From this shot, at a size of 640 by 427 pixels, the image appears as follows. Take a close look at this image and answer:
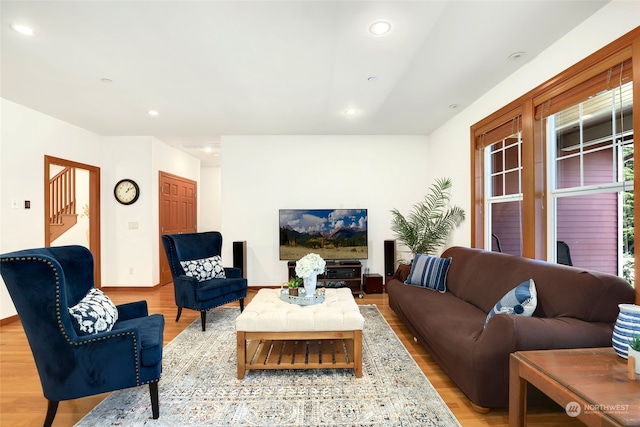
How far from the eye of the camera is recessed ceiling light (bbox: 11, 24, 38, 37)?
6.98ft

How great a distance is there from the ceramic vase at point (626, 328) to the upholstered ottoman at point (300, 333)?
1398 millimetres

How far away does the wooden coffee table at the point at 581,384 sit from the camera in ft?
3.87

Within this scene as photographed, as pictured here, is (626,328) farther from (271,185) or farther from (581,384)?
(271,185)

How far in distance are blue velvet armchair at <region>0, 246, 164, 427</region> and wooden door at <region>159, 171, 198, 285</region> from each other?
3720 mm

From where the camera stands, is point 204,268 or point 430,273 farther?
point 204,268

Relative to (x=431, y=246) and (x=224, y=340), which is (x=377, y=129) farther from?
(x=224, y=340)

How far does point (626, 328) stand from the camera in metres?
1.53

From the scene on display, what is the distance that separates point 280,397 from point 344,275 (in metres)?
2.71

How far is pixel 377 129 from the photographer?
15.7 feet

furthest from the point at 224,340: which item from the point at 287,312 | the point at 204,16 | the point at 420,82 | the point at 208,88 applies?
the point at 420,82

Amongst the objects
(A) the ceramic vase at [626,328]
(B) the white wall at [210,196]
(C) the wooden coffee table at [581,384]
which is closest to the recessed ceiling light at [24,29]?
(C) the wooden coffee table at [581,384]

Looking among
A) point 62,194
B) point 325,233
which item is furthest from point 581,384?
point 62,194

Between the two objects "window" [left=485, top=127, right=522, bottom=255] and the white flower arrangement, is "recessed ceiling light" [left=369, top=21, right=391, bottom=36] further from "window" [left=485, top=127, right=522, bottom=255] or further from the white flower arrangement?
the white flower arrangement

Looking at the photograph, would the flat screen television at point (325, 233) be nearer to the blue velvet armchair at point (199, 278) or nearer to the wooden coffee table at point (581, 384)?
the blue velvet armchair at point (199, 278)
